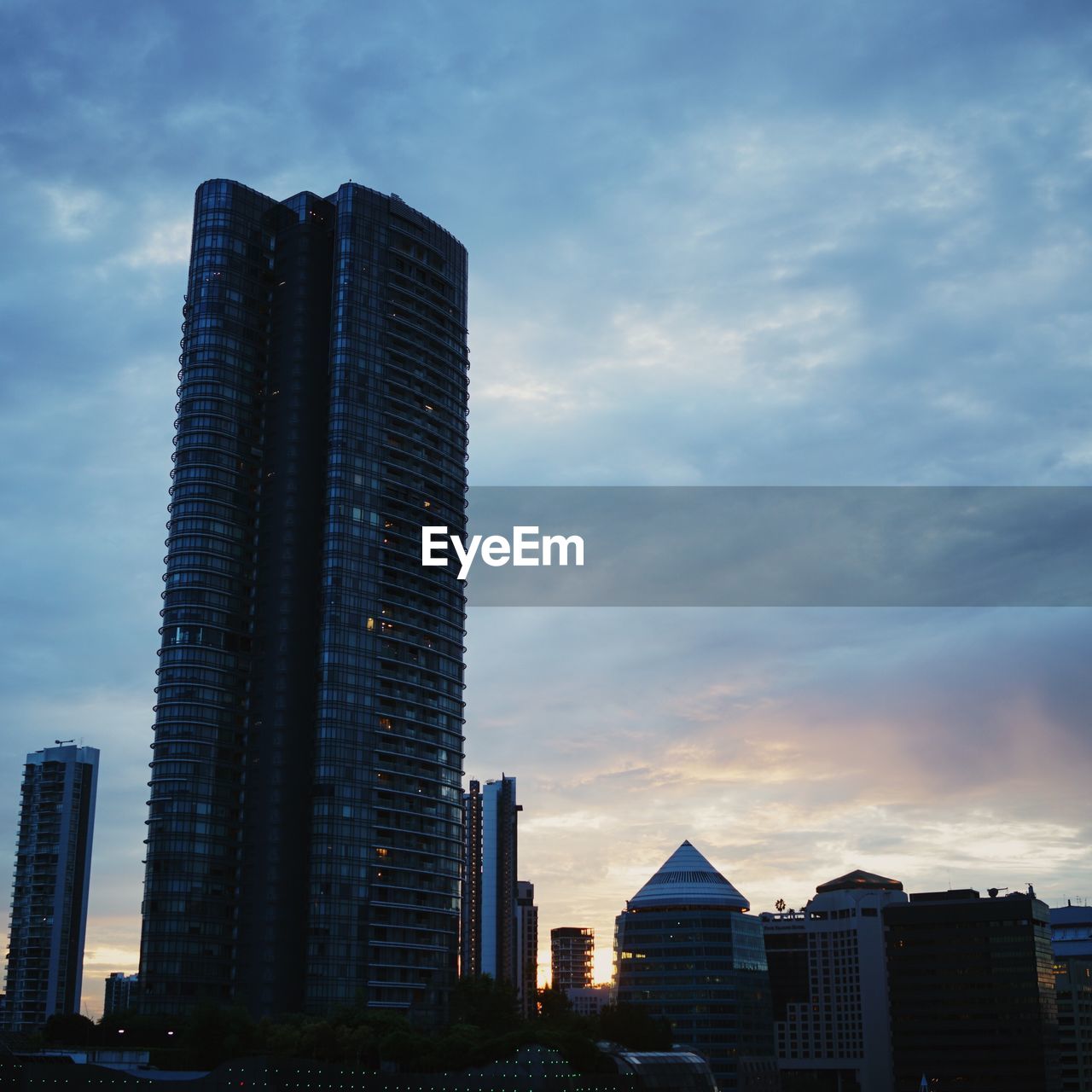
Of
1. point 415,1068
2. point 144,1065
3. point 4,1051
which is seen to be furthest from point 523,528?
point 144,1065

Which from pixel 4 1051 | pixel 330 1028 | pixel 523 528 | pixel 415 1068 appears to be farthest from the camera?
pixel 330 1028

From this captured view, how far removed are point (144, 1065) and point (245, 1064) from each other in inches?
2761

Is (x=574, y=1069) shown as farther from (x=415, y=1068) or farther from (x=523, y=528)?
(x=523, y=528)

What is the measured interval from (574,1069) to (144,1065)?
6082 cm

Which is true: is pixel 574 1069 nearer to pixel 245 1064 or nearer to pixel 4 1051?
pixel 245 1064

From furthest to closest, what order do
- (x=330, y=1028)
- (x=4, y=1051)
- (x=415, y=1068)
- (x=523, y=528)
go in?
(x=330, y=1028) → (x=415, y=1068) → (x=523, y=528) → (x=4, y=1051)

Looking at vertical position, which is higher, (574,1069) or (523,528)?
(523,528)

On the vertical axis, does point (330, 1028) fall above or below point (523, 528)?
below

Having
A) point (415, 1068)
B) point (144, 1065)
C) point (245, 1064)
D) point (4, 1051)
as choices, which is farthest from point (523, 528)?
point (144, 1065)

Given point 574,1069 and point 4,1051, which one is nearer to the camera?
point 4,1051

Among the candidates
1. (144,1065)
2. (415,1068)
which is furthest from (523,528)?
(144,1065)

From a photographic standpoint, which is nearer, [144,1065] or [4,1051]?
[4,1051]

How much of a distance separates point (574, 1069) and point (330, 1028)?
35395mm

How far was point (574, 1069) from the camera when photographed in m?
192
